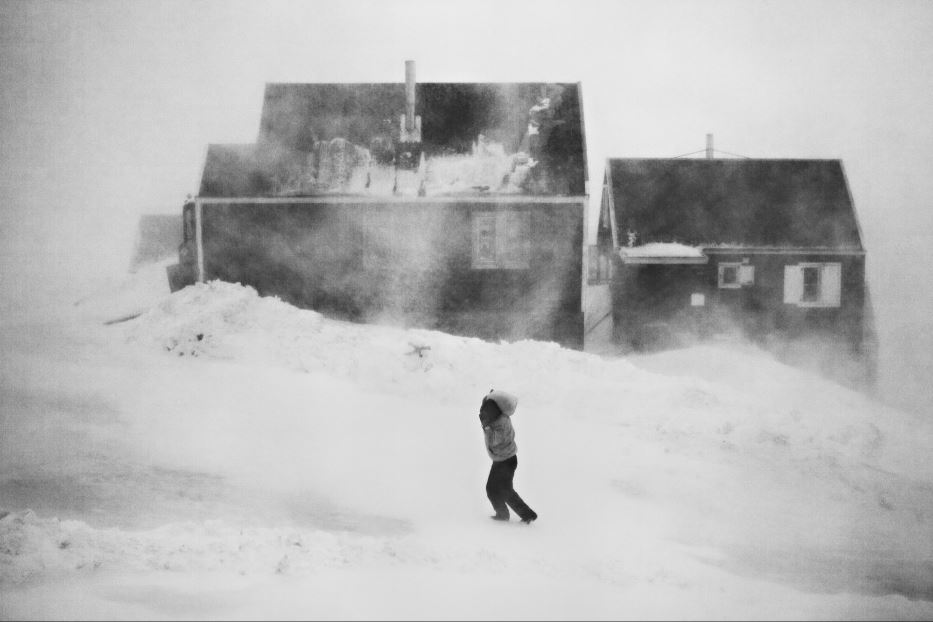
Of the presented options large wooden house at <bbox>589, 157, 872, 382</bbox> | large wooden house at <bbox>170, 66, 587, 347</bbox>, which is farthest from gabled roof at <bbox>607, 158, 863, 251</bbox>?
large wooden house at <bbox>170, 66, 587, 347</bbox>

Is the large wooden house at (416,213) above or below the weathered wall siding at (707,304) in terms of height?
above

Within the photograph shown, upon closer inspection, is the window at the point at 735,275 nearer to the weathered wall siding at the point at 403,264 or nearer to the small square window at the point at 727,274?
the small square window at the point at 727,274

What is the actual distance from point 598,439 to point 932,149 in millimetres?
3952

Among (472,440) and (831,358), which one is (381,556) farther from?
(831,358)

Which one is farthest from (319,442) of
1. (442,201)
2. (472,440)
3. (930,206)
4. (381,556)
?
(930,206)

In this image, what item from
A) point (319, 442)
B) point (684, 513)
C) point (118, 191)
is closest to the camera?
point (684, 513)

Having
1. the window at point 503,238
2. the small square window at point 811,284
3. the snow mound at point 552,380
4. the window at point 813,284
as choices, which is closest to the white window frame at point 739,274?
the window at point 813,284

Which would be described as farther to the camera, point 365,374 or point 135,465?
point 365,374

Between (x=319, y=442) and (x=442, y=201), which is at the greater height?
(x=442, y=201)

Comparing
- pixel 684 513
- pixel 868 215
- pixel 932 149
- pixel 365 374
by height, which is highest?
pixel 932 149

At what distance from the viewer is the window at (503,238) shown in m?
8.23

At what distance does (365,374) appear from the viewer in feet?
19.9

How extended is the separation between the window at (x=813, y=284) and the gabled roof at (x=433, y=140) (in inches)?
124

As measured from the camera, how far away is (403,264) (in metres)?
8.06
